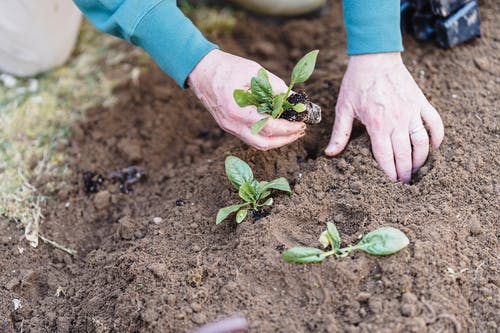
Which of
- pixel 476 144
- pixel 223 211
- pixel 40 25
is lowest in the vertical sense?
pixel 476 144

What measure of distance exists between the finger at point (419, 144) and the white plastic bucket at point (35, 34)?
1.82 metres

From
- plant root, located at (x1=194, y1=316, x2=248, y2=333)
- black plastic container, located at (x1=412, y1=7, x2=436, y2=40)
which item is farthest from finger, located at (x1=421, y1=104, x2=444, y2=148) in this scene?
plant root, located at (x1=194, y1=316, x2=248, y2=333)

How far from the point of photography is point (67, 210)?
2.38 meters

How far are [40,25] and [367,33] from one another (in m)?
1.63

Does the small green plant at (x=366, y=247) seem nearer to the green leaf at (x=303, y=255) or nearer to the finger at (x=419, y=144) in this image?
the green leaf at (x=303, y=255)

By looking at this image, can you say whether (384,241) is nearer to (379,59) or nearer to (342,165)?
(342,165)

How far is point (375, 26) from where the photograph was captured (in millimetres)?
2051

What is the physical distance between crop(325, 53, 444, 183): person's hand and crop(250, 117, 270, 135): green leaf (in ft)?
1.35

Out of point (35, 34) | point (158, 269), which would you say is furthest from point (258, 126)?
point (35, 34)

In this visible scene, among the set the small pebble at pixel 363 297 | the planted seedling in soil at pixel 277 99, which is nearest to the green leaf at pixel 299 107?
the planted seedling in soil at pixel 277 99

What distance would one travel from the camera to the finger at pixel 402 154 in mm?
2018

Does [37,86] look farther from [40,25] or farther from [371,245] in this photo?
[371,245]

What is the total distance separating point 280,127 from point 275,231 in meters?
0.33

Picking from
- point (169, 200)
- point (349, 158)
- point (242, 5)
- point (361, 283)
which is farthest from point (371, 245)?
point (242, 5)
